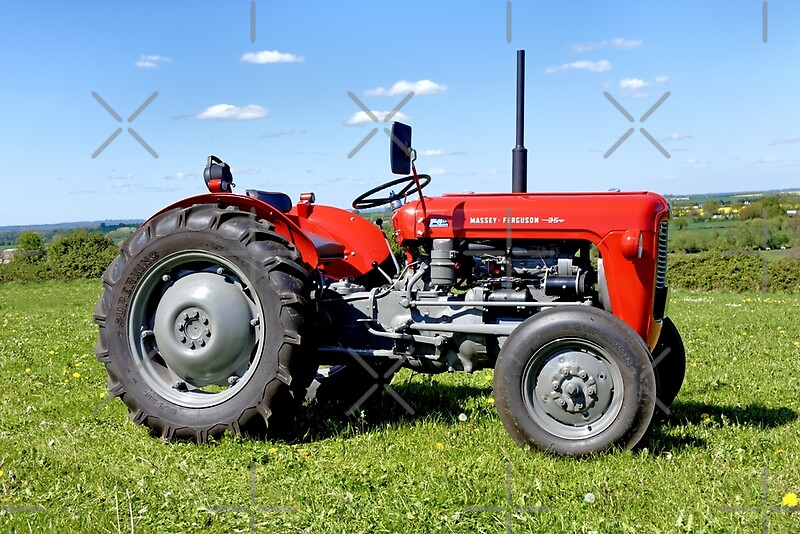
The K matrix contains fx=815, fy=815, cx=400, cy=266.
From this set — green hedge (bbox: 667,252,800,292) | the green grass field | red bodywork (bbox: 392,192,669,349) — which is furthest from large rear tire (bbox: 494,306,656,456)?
green hedge (bbox: 667,252,800,292)

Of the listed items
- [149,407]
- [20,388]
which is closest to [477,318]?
[149,407]

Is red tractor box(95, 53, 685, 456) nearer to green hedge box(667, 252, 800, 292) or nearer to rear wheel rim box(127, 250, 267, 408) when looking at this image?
rear wheel rim box(127, 250, 267, 408)

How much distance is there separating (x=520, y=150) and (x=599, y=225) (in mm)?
750

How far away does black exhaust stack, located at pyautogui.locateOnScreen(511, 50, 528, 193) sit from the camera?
5.33 m

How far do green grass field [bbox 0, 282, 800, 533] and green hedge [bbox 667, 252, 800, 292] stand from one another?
12.8 m

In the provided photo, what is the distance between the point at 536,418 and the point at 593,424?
33cm

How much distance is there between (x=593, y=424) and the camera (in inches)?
186

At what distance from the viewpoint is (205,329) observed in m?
5.25

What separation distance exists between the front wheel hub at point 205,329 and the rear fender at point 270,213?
0.52 metres

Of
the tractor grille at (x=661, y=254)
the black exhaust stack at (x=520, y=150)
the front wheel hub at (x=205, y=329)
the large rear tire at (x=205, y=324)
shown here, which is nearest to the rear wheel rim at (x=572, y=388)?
the tractor grille at (x=661, y=254)

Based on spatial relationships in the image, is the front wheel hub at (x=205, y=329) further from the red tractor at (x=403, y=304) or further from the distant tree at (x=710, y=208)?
the distant tree at (x=710, y=208)

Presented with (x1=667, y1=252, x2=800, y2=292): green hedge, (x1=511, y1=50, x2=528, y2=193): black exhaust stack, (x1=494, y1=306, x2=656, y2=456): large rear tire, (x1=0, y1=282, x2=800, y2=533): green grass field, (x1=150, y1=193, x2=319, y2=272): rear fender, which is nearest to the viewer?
(x1=0, y1=282, x2=800, y2=533): green grass field

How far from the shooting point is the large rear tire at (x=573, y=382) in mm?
4609

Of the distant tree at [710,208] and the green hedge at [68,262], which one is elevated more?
the distant tree at [710,208]
